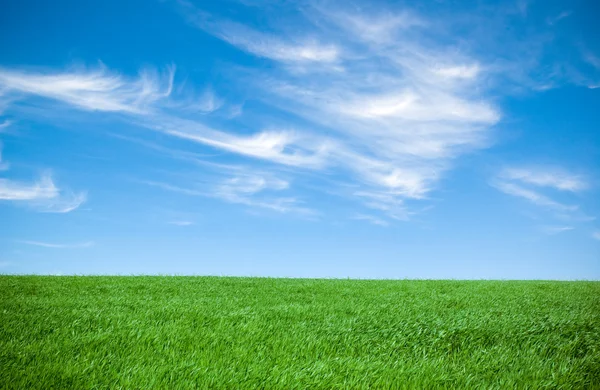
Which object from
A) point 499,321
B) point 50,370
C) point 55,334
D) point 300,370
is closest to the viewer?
point 50,370

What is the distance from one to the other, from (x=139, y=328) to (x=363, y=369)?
4.35 meters

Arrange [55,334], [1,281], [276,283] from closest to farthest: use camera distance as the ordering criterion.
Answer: [55,334], [1,281], [276,283]

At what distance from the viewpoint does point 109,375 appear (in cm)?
649

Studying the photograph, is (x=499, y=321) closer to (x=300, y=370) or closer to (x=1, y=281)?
(x=300, y=370)

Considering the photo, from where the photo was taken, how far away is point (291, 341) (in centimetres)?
846

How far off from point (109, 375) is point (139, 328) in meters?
2.16

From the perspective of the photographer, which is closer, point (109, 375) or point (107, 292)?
point (109, 375)

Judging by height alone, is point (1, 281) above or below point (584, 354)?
above

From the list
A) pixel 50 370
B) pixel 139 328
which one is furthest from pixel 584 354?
pixel 50 370

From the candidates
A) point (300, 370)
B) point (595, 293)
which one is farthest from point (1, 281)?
point (595, 293)

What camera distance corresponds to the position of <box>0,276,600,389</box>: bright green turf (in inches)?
263

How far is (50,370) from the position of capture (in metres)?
6.45

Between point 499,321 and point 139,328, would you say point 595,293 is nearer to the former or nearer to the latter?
point 499,321

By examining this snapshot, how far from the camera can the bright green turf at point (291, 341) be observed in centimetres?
667
